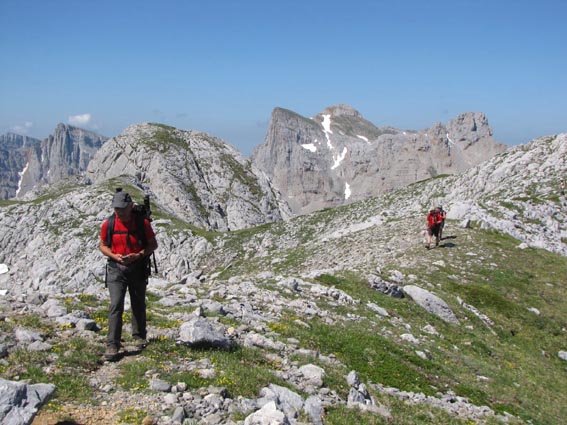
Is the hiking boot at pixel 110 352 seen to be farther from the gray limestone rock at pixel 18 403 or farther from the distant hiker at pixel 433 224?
the distant hiker at pixel 433 224

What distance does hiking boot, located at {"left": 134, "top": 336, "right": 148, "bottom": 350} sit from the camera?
10898mm

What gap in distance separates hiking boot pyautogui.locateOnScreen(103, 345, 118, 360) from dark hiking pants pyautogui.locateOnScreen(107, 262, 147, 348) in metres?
0.07

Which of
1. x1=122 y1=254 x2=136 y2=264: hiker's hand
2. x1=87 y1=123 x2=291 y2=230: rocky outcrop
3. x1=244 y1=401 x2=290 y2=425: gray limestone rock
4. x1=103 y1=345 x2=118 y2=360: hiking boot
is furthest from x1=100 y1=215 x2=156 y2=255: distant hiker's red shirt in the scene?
x1=87 y1=123 x2=291 y2=230: rocky outcrop

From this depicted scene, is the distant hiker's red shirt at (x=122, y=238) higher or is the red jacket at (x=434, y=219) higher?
the distant hiker's red shirt at (x=122, y=238)

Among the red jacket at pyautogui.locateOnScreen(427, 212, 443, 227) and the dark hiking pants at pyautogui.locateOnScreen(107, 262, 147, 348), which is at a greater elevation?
the red jacket at pyautogui.locateOnScreen(427, 212, 443, 227)

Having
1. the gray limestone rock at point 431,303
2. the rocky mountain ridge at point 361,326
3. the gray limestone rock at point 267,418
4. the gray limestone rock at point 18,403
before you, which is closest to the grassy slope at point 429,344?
the rocky mountain ridge at point 361,326

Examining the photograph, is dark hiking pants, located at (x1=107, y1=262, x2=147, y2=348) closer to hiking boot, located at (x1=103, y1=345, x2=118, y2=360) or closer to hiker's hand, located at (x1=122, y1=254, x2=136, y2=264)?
hiking boot, located at (x1=103, y1=345, x2=118, y2=360)

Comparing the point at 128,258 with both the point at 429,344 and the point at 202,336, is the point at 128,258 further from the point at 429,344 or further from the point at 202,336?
the point at 429,344

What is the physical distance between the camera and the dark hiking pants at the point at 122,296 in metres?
10.3

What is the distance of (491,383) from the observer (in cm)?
1528

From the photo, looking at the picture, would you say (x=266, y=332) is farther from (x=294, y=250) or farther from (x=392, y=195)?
(x=392, y=195)

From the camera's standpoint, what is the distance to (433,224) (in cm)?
3092

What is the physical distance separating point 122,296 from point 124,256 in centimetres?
99

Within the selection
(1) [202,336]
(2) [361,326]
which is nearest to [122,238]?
(1) [202,336]
